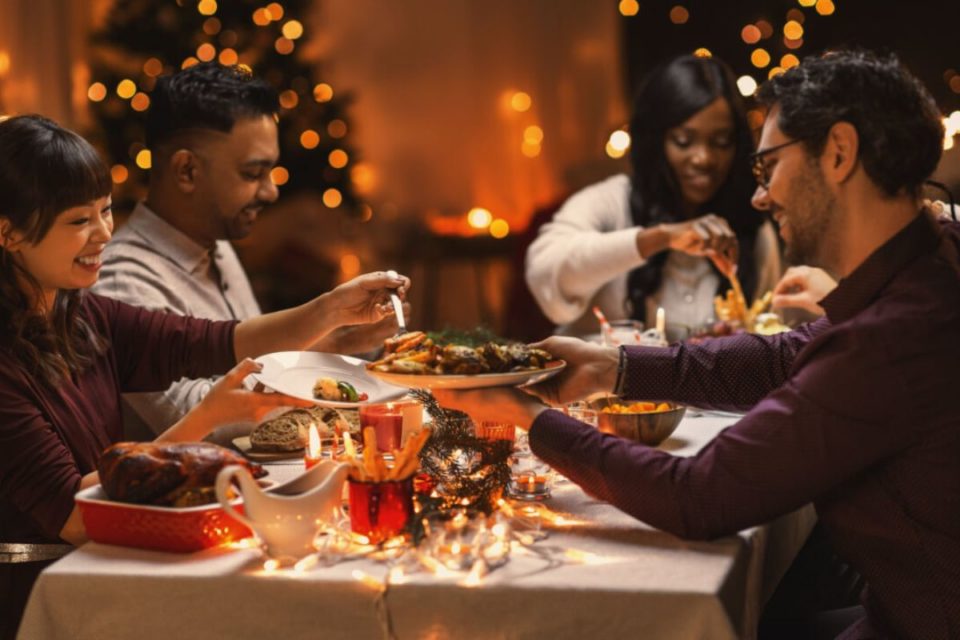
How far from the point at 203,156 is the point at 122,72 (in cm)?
282

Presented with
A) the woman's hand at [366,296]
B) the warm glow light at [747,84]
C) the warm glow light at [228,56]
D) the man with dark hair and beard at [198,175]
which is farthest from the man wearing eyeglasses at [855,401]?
the warm glow light at [228,56]

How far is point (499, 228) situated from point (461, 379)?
225 inches

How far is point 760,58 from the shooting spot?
5918mm

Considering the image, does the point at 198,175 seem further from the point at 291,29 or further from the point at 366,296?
the point at 291,29

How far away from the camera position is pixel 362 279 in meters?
2.39

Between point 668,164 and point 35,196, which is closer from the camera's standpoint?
point 35,196

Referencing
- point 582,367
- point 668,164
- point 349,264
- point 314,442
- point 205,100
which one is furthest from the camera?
point 349,264

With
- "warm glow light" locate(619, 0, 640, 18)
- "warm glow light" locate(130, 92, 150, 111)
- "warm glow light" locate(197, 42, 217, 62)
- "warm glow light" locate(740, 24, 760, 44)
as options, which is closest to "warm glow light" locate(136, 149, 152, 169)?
"warm glow light" locate(130, 92, 150, 111)

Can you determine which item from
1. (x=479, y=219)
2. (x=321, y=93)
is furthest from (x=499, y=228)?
(x=321, y=93)

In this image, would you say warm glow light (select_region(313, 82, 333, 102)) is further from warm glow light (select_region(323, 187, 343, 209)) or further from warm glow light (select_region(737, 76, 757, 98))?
warm glow light (select_region(737, 76, 757, 98))

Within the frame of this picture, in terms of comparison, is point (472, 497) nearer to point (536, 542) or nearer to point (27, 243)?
point (536, 542)

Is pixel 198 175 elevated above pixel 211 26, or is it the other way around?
pixel 211 26

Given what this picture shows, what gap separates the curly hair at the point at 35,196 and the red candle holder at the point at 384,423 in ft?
1.94

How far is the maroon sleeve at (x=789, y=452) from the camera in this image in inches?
56.7
